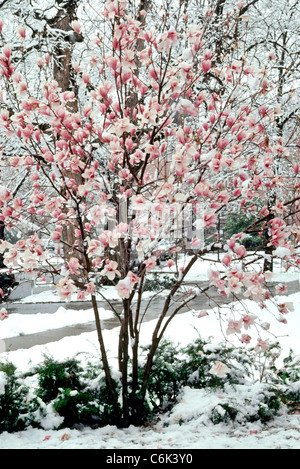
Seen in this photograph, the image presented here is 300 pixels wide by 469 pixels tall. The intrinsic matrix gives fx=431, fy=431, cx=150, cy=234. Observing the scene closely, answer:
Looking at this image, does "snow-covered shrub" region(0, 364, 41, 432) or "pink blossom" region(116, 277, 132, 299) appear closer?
"pink blossom" region(116, 277, 132, 299)

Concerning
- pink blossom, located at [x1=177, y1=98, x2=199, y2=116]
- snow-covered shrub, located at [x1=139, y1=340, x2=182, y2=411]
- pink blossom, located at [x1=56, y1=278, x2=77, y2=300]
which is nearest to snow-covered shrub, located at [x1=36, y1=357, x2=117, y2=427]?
snow-covered shrub, located at [x1=139, y1=340, x2=182, y2=411]

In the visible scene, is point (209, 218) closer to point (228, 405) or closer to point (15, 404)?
point (228, 405)

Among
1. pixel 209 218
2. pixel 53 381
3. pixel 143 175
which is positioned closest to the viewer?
pixel 209 218

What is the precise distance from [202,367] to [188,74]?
106 inches

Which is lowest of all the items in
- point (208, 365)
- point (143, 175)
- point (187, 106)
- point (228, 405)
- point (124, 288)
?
point (228, 405)

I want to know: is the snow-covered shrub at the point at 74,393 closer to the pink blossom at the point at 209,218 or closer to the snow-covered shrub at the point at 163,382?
the snow-covered shrub at the point at 163,382

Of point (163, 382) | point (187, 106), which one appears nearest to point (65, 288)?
point (187, 106)

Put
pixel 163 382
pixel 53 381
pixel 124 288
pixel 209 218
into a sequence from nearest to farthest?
pixel 124 288 → pixel 209 218 → pixel 53 381 → pixel 163 382

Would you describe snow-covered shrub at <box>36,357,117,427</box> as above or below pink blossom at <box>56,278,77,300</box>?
below

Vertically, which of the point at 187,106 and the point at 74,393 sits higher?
the point at 187,106

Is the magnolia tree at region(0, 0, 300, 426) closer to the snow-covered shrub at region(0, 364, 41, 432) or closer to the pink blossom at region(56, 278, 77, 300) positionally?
the pink blossom at region(56, 278, 77, 300)

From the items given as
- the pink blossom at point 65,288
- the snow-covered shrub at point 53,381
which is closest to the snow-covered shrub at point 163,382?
the snow-covered shrub at point 53,381

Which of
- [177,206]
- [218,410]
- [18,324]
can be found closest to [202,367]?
[218,410]

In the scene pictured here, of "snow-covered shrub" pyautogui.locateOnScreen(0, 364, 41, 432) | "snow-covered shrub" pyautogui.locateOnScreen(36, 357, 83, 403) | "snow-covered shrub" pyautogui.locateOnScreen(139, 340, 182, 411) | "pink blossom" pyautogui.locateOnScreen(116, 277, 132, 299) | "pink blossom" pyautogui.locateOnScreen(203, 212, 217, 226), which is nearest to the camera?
"pink blossom" pyautogui.locateOnScreen(116, 277, 132, 299)
